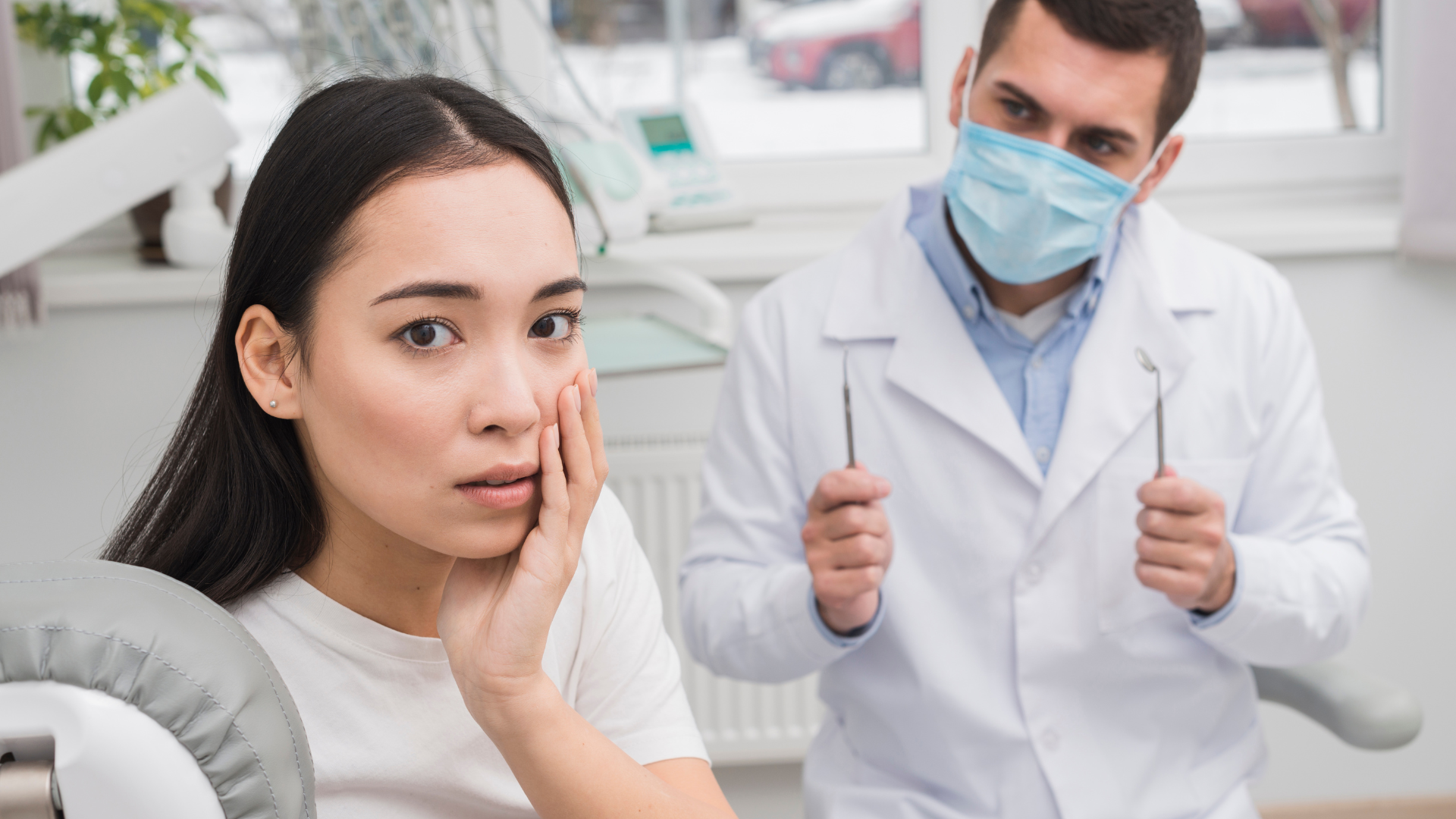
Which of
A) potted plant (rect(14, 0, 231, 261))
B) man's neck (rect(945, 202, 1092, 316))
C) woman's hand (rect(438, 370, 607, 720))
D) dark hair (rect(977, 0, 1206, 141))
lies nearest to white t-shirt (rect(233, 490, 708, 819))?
woman's hand (rect(438, 370, 607, 720))

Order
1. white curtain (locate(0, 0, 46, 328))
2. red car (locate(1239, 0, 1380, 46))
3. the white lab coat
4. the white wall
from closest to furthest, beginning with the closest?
1. the white lab coat
2. white curtain (locate(0, 0, 46, 328))
3. the white wall
4. red car (locate(1239, 0, 1380, 46))

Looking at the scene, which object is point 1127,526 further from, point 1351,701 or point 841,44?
point 841,44

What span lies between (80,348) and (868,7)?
1.44 meters

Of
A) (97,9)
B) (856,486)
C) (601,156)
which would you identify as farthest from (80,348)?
(856,486)

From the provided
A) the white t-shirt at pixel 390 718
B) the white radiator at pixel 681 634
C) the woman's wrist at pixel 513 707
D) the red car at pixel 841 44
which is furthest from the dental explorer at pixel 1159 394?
the red car at pixel 841 44

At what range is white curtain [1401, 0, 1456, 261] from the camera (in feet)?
5.79

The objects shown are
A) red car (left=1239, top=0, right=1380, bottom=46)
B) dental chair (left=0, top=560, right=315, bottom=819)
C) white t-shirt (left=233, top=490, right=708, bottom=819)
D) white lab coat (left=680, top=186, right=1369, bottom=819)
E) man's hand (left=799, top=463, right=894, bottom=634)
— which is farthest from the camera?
red car (left=1239, top=0, right=1380, bottom=46)

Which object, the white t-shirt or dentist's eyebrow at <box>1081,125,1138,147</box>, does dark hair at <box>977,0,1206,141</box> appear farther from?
the white t-shirt

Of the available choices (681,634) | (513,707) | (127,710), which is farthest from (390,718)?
(681,634)

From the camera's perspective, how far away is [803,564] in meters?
1.27

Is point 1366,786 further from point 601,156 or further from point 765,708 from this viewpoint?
point 601,156

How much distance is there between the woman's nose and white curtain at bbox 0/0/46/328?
1.31m

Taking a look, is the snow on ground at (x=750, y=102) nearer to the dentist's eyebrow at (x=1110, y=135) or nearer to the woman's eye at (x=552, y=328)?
the dentist's eyebrow at (x=1110, y=135)

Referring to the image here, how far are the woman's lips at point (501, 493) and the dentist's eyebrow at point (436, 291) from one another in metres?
0.11
